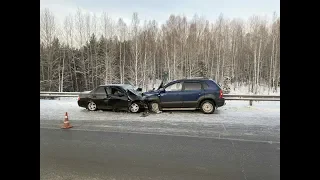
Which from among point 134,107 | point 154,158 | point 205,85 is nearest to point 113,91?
point 134,107

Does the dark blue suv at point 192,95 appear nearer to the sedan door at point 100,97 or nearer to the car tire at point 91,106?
the sedan door at point 100,97

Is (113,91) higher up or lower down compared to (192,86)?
lower down

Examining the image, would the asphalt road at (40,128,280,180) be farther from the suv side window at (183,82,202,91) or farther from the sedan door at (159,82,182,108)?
the suv side window at (183,82,202,91)

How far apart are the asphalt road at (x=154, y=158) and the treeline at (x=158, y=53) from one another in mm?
25901

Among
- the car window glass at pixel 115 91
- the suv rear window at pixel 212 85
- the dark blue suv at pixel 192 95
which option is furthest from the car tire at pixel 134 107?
Answer: the suv rear window at pixel 212 85

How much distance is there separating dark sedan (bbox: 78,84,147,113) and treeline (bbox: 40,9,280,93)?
1956 cm

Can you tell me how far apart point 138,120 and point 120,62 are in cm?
2358

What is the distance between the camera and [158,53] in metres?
36.2

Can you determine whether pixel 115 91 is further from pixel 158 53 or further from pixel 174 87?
pixel 158 53

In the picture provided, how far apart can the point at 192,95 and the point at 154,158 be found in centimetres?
732

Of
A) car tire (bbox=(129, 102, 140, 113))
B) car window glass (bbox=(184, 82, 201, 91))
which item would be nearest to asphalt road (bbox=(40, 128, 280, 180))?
car tire (bbox=(129, 102, 140, 113))
